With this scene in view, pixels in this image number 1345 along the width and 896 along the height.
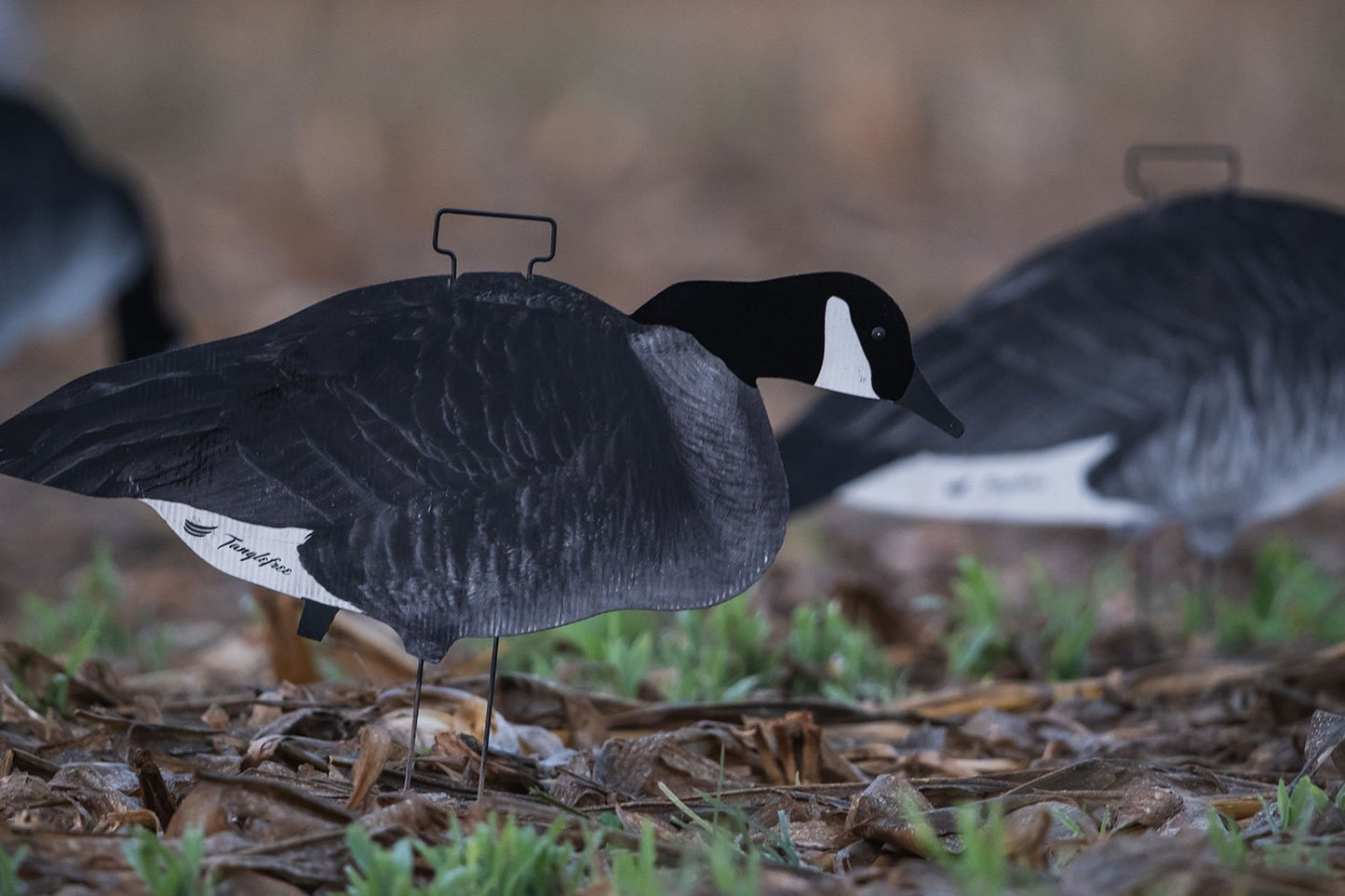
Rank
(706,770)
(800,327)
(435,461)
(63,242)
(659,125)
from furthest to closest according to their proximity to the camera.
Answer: (659,125) → (63,242) → (706,770) → (800,327) → (435,461)

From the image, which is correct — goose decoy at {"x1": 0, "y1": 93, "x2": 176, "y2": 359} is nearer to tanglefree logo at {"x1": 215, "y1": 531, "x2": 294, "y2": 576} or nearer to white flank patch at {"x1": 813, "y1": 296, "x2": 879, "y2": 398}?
tanglefree logo at {"x1": 215, "y1": 531, "x2": 294, "y2": 576}

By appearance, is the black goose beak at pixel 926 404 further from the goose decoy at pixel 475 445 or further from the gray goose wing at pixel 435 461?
the gray goose wing at pixel 435 461

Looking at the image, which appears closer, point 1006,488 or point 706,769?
point 706,769

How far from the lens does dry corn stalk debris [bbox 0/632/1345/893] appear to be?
170 centimetres

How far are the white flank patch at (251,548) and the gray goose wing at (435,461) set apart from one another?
1 centimetres

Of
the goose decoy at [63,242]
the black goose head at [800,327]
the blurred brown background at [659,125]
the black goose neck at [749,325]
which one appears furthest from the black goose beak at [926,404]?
the blurred brown background at [659,125]

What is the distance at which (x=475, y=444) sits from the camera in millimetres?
1986

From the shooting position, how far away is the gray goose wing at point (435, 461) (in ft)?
6.44

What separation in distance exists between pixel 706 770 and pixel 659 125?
362 inches

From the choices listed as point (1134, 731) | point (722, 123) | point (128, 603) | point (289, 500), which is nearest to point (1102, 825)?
point (1134, 731)

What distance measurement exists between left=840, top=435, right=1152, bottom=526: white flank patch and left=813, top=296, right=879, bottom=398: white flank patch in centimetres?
181

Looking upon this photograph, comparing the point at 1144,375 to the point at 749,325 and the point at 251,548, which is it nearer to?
the point at 749,325

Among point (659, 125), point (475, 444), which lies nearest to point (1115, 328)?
point (475, 444)

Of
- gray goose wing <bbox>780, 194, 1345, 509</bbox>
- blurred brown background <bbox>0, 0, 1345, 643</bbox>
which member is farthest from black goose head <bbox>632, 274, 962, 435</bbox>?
blurred brown background <bbox>0, 0, 1345, 643</bbox>
